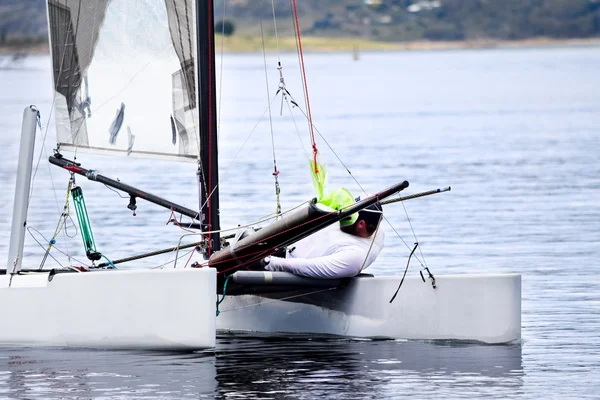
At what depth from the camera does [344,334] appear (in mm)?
12953

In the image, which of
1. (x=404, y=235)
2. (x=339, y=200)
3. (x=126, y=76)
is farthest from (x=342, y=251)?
(x=404, y=235)

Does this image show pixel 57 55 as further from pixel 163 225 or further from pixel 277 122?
pixel 277 122

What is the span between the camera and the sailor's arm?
12.6 m

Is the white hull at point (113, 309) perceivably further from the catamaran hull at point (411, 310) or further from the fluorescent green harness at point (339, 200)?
the catamaran hull at point (411, 310)

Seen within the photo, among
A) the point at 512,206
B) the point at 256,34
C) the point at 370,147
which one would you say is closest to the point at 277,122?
the point at 370,147

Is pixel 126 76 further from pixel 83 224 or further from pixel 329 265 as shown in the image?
pixel 329 265

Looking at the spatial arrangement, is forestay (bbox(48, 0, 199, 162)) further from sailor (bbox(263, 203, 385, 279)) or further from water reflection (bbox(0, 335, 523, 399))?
water reflection (bbox(0, 335, 523, 399))

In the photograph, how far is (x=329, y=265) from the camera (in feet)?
41.4

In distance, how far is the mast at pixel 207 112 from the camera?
1284cm

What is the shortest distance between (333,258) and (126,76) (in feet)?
7.87

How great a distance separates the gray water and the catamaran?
0.17m

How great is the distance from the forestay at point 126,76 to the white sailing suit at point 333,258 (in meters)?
1.19

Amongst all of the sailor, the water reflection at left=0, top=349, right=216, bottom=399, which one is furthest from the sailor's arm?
the water reflection at left=0, top=349, right=216, bottom=399

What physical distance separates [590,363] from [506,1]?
152 metres
